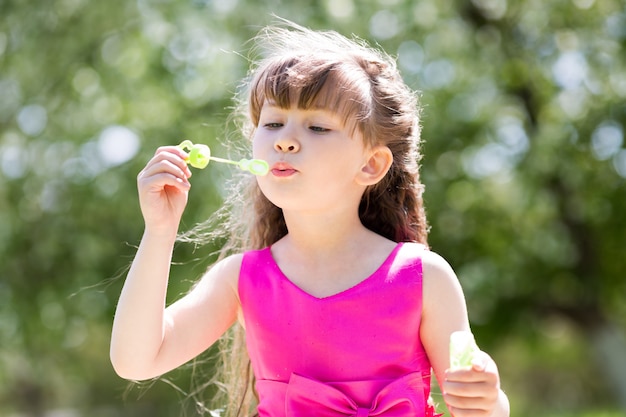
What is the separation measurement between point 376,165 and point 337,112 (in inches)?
9.2

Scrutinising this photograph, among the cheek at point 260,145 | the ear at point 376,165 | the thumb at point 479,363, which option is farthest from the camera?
the ear at point 376,165

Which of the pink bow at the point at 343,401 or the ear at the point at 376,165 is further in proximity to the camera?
the ear at the point at 376,165

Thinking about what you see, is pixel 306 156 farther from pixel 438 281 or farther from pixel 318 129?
pixel 438 281

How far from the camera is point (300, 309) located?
2.33 m

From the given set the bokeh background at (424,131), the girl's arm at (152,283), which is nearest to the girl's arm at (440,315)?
the girl's arm at (152,283)

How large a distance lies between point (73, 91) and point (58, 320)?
298 centimetres

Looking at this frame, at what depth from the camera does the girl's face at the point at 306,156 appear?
2.28 metres

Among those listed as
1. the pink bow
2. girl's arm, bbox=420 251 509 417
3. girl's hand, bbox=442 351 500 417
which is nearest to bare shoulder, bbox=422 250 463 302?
girl's arm, bbox=420 251 509 417

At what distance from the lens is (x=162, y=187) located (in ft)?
7.49

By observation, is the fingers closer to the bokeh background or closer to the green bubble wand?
the green bubble wand

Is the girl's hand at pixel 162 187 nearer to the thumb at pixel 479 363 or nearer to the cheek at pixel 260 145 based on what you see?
the cheek at pixel 260 145

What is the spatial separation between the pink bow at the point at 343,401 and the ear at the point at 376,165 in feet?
1.83

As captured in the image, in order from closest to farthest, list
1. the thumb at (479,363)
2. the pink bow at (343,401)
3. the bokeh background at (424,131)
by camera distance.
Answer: the thumb at (479,363) < the pink bow at (343,401) < the bokeh background at (424,131)

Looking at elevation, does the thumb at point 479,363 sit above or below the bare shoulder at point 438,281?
above
